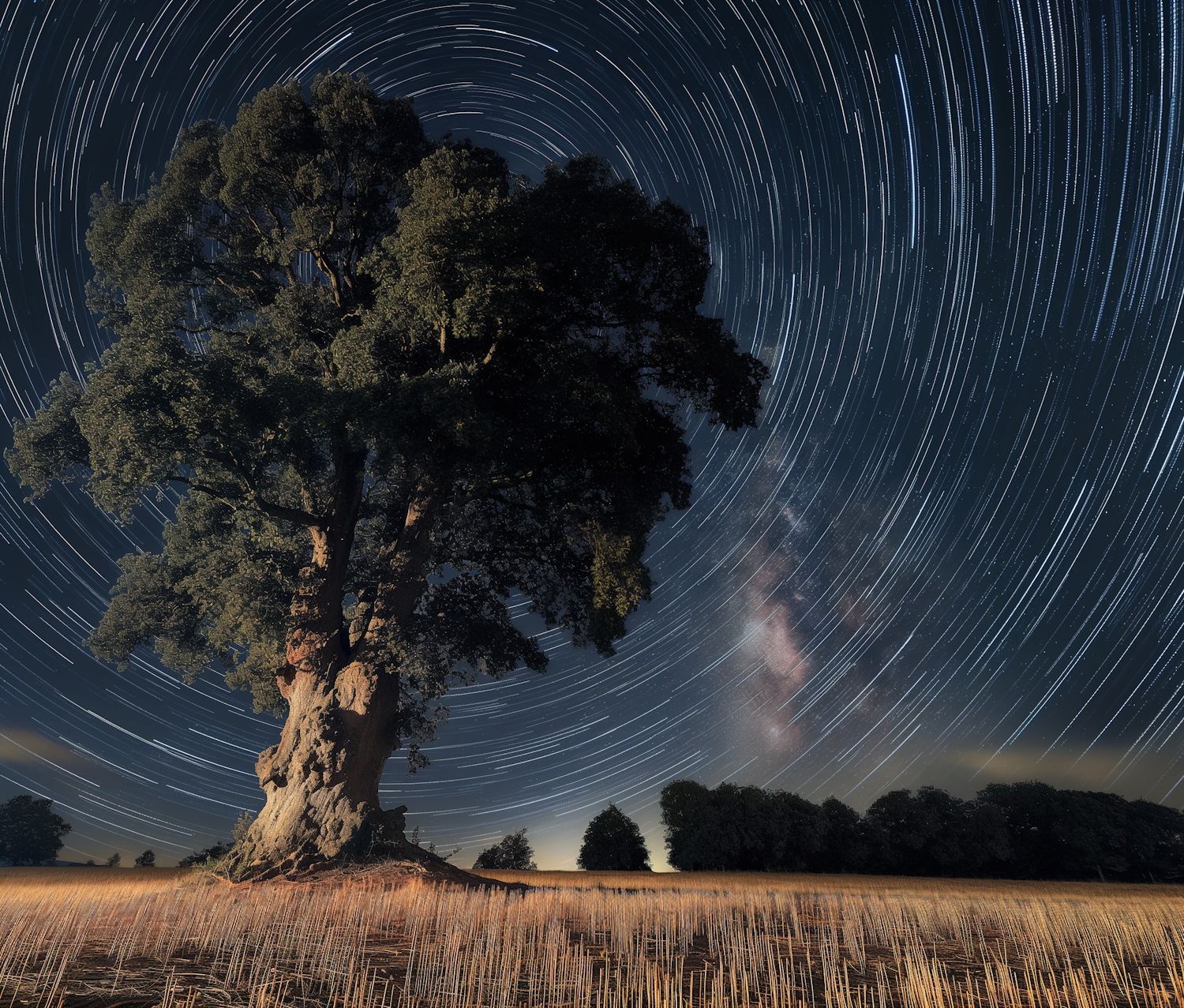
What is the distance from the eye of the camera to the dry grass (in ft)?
21.2

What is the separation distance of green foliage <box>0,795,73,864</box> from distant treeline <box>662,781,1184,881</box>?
47.7 m

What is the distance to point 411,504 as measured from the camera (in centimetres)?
2042

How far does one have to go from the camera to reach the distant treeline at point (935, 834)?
46.4 m

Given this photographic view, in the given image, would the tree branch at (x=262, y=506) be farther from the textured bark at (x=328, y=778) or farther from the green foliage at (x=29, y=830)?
the green foliage at (x=29, y=830)

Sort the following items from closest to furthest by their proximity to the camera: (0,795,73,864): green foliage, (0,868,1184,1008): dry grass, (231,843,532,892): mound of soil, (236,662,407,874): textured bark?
(0,868,1184,1008): dry grass → (231,843,532,892): mound of soil → (236,662,407,874): textured bark → (0,795,73,864): green foliage

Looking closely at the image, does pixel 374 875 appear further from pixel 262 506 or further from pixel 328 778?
pixel 262 506

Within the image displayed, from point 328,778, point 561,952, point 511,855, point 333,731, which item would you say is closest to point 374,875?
point 328,778

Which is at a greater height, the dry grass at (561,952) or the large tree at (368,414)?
the large tree at (368,414)

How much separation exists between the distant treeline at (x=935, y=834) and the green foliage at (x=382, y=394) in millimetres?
30288

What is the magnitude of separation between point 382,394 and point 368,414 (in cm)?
96

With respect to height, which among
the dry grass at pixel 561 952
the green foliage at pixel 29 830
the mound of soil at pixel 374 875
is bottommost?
the dry grass at pixel 561 952

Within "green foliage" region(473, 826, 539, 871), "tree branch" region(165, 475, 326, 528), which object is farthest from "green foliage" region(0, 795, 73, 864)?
"tree branch" region(165, 475, 326, 528)

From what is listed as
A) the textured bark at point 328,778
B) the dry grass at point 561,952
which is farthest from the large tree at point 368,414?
the dry grass at point 561,952

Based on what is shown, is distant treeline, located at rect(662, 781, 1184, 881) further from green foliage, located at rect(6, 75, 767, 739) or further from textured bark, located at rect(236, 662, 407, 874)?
textured bark, located at rect(236, 662, 407, 874)
